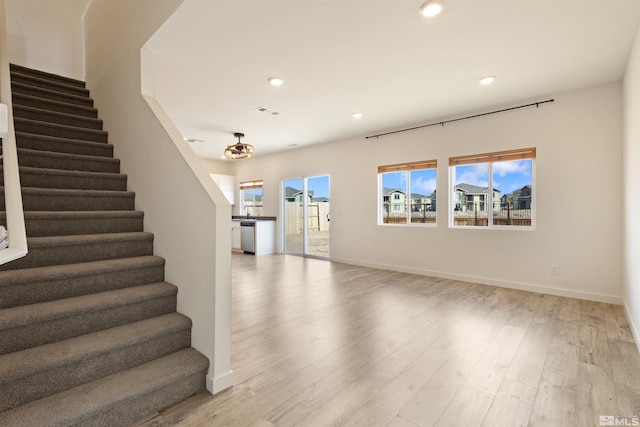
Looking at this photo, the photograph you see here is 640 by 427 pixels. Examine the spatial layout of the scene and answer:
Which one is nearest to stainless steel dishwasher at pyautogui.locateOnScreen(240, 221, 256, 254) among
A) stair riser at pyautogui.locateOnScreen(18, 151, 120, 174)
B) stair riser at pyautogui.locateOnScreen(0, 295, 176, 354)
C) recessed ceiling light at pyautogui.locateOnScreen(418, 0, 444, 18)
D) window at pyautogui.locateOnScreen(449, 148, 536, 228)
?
stair riser at pyautogui.locateOnScreen(18, 151, 120, 174)

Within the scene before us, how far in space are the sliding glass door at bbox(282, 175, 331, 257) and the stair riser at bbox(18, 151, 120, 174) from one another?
14.7 feet

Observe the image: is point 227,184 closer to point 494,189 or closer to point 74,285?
point 494,189

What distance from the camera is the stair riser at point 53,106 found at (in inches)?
123

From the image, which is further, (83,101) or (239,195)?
(239,195)

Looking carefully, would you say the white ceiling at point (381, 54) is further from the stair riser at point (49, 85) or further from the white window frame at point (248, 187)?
the white window frame at point (248, 187)

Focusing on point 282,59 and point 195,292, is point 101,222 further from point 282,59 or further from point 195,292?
point 282,59

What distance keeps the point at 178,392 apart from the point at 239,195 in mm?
7920

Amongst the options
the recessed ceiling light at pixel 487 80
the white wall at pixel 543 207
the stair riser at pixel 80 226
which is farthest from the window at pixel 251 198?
the recessed ceiling light at pixel 487 80

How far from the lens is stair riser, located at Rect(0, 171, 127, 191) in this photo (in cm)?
241

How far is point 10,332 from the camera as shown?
59.3 inches

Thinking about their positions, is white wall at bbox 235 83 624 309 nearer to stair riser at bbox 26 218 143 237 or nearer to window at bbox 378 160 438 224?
window at bbox 378 160 438 224

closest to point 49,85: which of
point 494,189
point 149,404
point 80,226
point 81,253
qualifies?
point 80,226

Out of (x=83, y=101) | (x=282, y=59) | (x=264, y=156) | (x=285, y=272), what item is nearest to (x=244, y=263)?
(x=285, y=272)

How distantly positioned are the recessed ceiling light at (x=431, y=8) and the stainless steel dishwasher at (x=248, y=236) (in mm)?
6101
